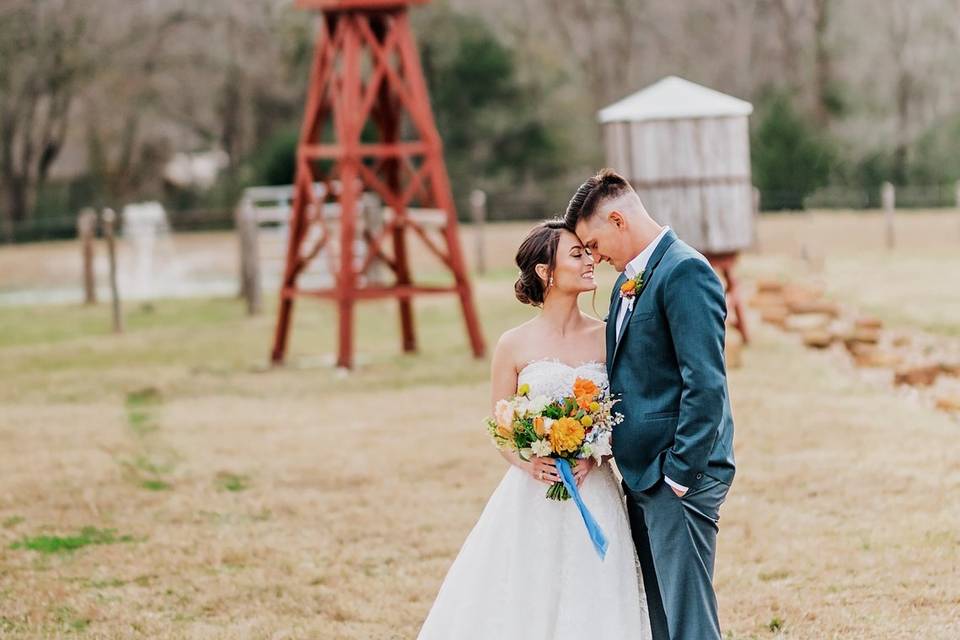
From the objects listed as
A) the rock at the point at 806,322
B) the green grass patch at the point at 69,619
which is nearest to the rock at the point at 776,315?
the rock at the point at 806,322

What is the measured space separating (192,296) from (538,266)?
1910 cm

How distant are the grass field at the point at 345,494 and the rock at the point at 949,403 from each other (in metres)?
0.27

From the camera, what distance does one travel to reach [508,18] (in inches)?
1746

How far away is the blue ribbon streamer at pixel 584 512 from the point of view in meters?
4.60

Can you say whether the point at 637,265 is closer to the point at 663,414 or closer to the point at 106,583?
the point at 663,414

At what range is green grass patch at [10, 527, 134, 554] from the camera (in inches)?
295

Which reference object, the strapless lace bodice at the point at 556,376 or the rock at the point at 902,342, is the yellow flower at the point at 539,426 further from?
the rock at the point at 902,342

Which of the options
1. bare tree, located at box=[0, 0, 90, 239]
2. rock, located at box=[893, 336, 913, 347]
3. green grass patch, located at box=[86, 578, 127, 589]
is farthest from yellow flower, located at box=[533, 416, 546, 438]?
bare tree, located at box=[0, 0, 90, 239]

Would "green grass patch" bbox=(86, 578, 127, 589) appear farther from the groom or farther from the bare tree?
the bare tree

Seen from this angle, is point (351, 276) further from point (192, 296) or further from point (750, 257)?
point (750, 257)

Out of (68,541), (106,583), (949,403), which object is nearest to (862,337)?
(949,403)

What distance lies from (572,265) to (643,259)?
0.37 metres

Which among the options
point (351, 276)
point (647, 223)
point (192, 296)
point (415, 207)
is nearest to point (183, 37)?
point (415, 207)

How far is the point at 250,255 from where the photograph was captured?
65.9 ft
